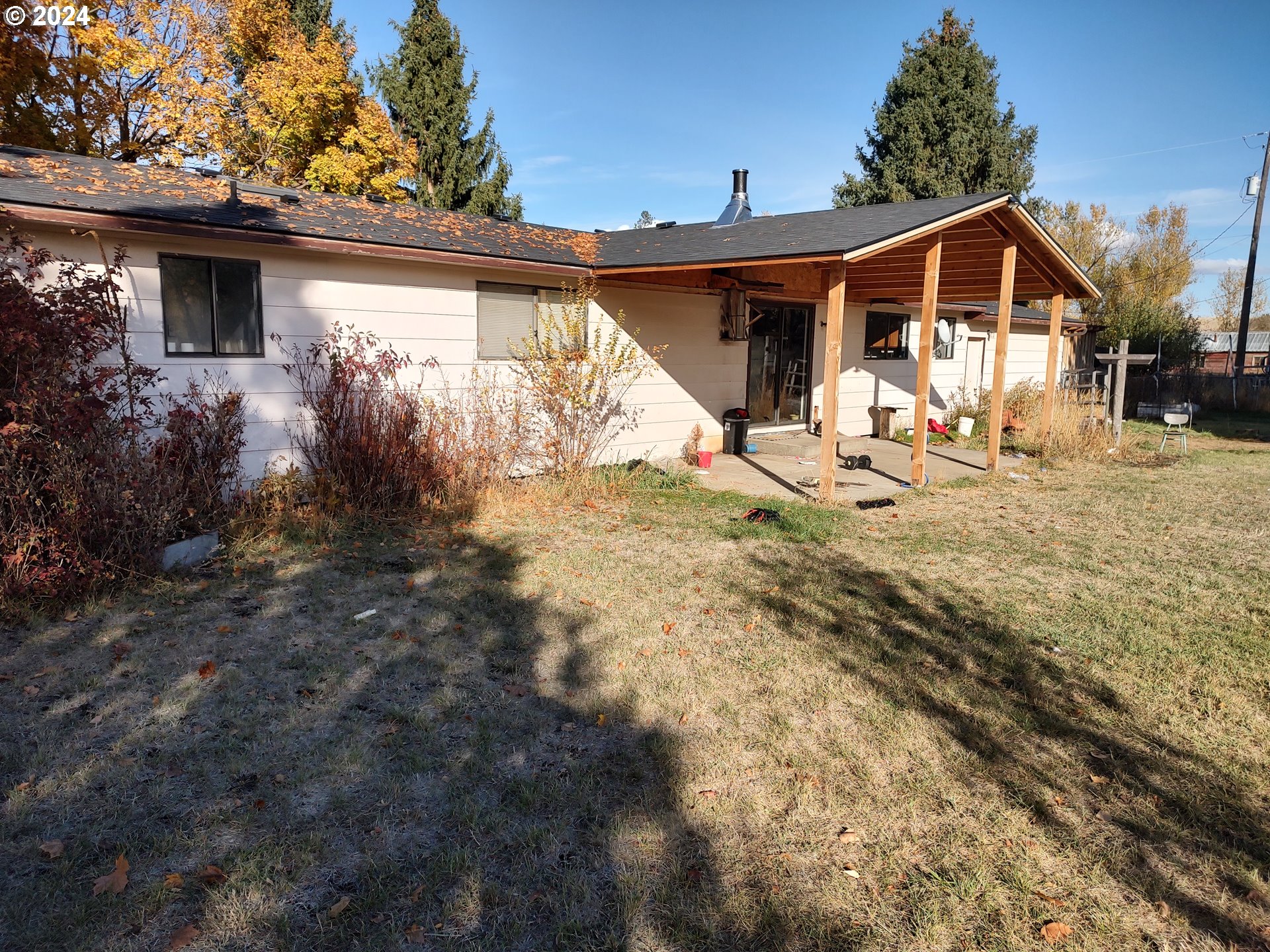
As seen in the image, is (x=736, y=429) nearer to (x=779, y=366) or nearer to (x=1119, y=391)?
(x=779, y=366)

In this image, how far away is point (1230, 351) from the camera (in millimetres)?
36156

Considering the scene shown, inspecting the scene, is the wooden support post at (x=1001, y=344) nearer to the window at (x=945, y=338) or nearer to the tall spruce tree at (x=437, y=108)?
the window at (x=945, y=338)

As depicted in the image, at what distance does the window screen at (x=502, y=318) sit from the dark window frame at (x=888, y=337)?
8.38 meters

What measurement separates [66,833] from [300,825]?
0.87m

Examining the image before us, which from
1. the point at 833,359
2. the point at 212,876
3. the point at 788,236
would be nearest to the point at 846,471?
the point at 833,359

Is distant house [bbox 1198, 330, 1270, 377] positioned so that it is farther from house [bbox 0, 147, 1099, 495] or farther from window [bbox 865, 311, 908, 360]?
house [bbox 0, 147, 1099, 495]

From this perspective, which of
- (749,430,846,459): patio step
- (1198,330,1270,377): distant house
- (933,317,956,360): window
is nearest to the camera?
(749,430,846,459): patio step

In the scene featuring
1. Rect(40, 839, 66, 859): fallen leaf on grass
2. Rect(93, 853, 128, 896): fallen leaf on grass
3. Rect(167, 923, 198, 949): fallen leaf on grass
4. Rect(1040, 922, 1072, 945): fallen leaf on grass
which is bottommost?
Rect(167, 923, 198, 949): fallen leaf on grass

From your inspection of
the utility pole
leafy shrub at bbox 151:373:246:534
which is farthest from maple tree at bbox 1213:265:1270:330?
leafy shrub at bbox 151:373:246:534

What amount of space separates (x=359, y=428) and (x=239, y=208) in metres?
2.47

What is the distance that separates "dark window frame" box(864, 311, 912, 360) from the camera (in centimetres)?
1569

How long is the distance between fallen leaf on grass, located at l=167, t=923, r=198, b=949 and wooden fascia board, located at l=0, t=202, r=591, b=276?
584 centimetres

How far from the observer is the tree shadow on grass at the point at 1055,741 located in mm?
2871

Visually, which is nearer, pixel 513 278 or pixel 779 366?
pixel 513 278
